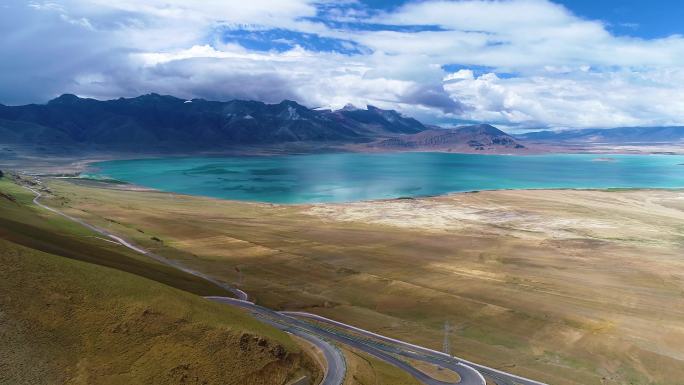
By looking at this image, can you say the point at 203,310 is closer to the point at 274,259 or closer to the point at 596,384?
the point at 596,384

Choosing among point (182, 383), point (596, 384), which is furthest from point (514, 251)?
point (182, 383)

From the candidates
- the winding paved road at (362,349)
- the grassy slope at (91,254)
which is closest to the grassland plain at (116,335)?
the winding paved road at (362,349)

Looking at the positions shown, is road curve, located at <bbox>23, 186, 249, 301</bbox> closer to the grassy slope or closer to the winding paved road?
the grassy slope

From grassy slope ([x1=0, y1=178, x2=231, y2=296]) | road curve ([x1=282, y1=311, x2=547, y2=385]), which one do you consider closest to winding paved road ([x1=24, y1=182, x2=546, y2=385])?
road curve ([x1=282, y1=311, x2=547, y2=385])

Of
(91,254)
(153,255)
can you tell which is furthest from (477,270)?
(91,254)

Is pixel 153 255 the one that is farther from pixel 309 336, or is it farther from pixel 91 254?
pixel 309 336

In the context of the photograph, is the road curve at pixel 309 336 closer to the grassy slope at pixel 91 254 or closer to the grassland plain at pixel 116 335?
the grassland plain at pixel 116 335
